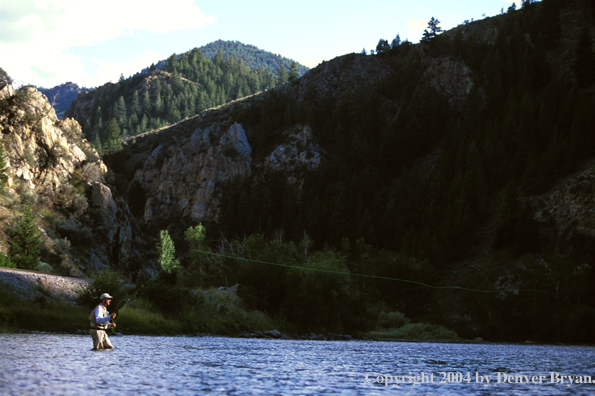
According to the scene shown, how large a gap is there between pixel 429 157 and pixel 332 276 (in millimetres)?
75252

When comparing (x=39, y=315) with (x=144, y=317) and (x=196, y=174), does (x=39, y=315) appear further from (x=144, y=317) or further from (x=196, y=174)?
(x=196, y=174)

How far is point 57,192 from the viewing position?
206 feet

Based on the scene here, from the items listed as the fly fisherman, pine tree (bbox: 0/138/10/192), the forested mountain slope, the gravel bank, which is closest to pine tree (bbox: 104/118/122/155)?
the forested mountain slope

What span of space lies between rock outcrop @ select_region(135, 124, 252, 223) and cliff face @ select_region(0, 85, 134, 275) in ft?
161

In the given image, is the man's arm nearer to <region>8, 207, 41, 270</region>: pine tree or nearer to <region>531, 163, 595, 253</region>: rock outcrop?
<region>8, 207, 41, 270</region>: pine tree

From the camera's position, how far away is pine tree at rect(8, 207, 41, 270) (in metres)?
38.5

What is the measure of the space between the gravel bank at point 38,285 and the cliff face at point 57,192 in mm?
25047

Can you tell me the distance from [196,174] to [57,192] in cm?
6680

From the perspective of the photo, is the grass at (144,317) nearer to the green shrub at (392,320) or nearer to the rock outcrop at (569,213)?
the green shrub at (392,320)

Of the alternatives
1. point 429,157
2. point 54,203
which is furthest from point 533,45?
point 54,203

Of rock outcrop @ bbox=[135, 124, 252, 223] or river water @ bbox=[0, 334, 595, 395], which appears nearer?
river water @ bbox=[0, 334, 595, 395]

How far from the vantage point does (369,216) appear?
95938mm

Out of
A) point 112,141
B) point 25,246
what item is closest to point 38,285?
point 25,246

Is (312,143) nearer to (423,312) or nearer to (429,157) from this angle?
(429,157)
